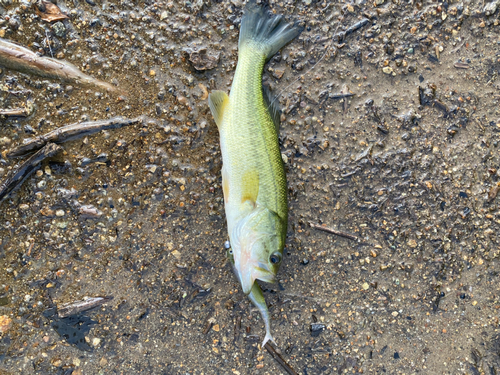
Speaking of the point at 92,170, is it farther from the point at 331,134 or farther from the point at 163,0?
the point at 331,134

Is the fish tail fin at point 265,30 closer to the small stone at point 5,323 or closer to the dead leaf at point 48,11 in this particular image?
the dead leaf at point 48,11

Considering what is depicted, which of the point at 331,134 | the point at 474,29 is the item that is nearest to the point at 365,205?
the point at 331,134

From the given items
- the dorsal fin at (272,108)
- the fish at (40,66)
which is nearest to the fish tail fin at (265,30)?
the dorsal fin at (272,108)

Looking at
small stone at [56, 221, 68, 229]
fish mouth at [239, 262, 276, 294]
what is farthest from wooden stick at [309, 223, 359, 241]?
small stone at [56, 221, 68, 229]

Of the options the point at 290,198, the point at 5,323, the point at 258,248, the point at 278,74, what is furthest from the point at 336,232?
the point at 5,323

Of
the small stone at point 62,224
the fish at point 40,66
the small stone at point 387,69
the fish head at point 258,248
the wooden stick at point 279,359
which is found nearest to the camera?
the fish head at point 258,248

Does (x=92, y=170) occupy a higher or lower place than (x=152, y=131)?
lower
